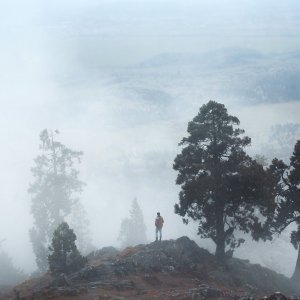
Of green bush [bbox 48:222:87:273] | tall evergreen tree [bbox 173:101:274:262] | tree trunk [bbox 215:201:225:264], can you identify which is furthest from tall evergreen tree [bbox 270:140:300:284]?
green bush [bbox 48:222:87:273]

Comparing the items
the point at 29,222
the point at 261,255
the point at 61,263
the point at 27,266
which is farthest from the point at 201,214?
the point at 29,222

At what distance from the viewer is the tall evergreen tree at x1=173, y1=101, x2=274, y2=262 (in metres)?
31.3

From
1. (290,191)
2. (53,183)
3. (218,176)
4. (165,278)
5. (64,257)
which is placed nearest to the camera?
(165,278)

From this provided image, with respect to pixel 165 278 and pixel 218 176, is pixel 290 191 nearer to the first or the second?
pixel 218 176

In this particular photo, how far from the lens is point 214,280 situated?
29.7 m

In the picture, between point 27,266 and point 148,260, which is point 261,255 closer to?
point 148,260

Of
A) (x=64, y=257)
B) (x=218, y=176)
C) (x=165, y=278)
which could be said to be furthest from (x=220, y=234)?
(x=64, y=257)

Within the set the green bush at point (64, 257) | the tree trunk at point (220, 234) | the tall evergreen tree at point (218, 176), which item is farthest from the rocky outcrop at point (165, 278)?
the tall evergreen tree at point (218, 176)

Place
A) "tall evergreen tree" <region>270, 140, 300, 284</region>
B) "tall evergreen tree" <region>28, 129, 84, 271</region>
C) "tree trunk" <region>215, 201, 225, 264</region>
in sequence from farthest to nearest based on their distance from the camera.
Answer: "tall evergreen tree" <region>28, 129, 84, 271</region>, "tree trunk" <region>215, 201, 225, 264</region>, "tall evergreen tree" <region>270, 140, 300, 284</region>

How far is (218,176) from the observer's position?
3203 centimetres

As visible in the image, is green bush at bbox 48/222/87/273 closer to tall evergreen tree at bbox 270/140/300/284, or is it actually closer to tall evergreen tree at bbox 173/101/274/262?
tall evergreen tree at bbox 173/101/274/262

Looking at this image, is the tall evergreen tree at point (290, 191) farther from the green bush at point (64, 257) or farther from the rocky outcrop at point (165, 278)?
the green bush at point (64, 257)

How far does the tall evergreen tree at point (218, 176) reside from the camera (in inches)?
1233

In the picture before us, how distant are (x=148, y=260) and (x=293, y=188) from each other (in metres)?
10.9
